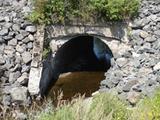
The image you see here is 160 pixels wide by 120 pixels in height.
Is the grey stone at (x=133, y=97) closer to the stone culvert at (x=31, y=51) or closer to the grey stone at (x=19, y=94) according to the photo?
the stone culvert at (x=31, y=51)

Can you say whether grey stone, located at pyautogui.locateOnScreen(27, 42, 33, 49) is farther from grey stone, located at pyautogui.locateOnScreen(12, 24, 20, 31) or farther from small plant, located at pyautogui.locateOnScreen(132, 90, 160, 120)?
small plant, located at pyautogui.locateOnScreen(132, 90, 160, 120)

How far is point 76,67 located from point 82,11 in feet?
12.6

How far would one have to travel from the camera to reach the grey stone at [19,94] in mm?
14203

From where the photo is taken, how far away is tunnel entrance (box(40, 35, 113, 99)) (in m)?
16.0

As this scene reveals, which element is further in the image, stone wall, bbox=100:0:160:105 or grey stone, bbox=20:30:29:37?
grey stone, bbox=20:30:29:37

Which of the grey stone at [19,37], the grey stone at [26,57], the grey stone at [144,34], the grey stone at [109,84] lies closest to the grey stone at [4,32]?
the grey stone at [19,37]

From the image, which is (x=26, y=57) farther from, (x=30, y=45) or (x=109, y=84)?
(x=109, y=84)

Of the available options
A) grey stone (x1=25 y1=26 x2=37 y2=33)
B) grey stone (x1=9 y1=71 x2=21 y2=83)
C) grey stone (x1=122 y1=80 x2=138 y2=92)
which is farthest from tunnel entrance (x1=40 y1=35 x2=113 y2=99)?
grey stone (x1=122 y1=80 x2=138 y2=92)

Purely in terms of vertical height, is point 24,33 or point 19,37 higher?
point 24,33

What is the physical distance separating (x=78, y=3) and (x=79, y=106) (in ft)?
26.3

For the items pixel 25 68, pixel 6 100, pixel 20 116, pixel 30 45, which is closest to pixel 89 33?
pixel 30 45

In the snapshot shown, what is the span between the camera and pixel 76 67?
19.0 metres

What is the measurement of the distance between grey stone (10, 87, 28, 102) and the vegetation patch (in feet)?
8.55

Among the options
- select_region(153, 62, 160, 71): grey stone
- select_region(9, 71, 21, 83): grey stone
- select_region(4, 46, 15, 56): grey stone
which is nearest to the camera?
→ select_region(153, 62, 160, 71): grey stone
